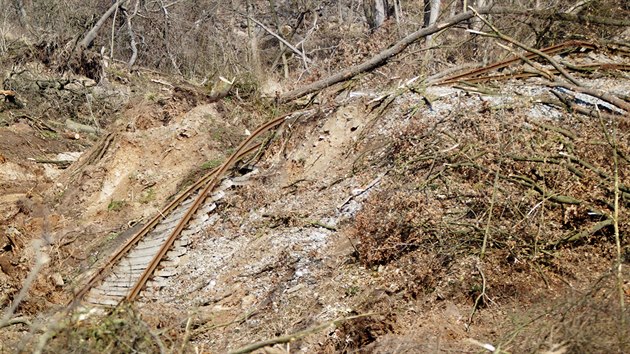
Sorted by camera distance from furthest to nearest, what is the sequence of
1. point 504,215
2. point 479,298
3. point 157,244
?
point 157,244, point 504,215, point 479,298

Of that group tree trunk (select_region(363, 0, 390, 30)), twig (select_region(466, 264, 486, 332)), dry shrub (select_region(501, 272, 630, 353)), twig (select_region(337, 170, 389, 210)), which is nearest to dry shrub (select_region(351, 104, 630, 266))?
twig (select_region(337, 170, 389, 210))

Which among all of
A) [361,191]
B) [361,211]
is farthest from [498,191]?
[361,191]

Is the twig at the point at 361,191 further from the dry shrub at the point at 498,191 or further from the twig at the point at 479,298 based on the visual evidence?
the twig at the point at 479,298

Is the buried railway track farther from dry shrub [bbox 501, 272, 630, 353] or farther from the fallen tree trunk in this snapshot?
dry shrub [bbox 501, 272, 630, 353]

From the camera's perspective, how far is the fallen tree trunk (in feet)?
35.8

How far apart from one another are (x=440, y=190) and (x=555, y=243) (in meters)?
1.59

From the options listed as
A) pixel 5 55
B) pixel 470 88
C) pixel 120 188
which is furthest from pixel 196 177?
pixel 5 55

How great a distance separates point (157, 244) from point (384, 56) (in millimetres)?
5326

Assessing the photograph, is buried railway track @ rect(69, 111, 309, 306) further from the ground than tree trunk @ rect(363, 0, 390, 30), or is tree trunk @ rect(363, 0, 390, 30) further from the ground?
tree trunk @ rect(363, 0, 390, 30)

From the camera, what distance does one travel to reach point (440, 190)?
7609 mm

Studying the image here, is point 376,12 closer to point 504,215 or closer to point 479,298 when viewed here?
point 504,215

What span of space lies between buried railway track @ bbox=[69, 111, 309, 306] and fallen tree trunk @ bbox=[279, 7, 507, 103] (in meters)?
1.32

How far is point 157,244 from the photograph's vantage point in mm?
9961

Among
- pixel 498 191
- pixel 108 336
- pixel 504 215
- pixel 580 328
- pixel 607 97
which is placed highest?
pixel 108 336
